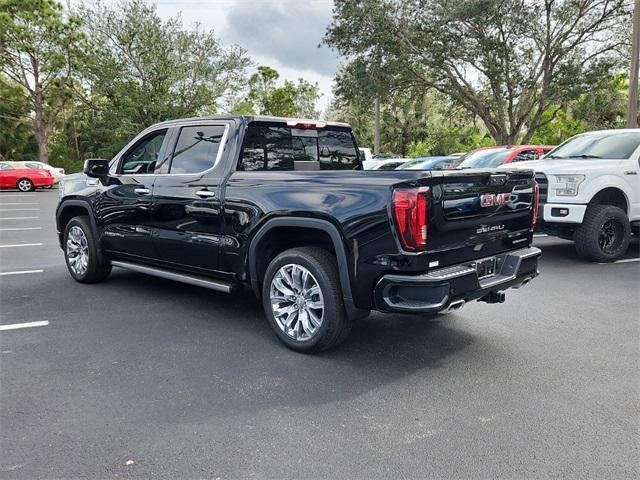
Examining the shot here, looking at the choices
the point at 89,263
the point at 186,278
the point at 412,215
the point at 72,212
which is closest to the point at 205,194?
the point at 186,278

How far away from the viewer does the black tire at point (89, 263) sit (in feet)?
19.9

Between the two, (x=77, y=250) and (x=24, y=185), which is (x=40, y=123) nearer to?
(x=24, y=185)

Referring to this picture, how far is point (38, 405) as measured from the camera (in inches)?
127

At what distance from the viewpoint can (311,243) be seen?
13.7ft

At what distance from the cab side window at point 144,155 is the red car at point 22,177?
67.8 ft

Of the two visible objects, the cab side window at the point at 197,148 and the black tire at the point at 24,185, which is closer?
the cab side window at the point at 197,148

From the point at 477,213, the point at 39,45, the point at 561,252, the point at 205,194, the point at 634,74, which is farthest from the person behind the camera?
the point at 39,45

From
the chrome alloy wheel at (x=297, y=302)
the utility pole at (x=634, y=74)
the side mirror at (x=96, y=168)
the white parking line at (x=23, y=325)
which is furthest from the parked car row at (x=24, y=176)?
the chrome alloy wheel at (x=297, y=302)

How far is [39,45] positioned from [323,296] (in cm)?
3143

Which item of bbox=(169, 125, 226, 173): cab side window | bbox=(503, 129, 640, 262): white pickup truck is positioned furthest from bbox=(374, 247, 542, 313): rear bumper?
bbox=(503, 129, 640, 262): white pickup truck

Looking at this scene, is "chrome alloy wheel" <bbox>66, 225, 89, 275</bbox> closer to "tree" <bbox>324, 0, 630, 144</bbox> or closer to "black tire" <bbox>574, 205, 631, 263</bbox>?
"black tire" <bbox>574, 205, 631, 263</bbox>

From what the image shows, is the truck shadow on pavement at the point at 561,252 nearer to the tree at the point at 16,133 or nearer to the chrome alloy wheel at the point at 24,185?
the chrome alloy wheel at the point at 24,185

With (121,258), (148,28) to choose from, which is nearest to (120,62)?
(148,28)

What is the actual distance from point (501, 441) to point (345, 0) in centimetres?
2151
